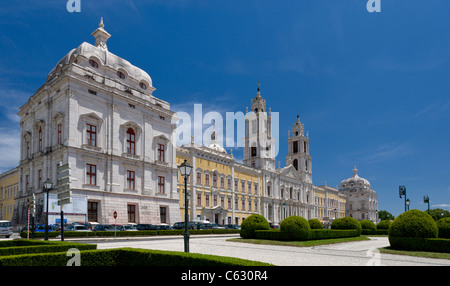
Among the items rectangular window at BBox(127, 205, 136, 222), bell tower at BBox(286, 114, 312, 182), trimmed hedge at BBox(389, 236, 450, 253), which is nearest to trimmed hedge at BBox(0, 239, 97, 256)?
trimmed hedge at BBox(389, 236, 450, 253)

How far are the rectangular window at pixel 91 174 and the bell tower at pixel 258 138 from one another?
43.2 metres

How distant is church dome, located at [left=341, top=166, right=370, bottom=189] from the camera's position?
131 m

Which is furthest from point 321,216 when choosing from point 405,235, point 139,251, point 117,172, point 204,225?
point 139,251

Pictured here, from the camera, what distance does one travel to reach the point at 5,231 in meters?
30.7

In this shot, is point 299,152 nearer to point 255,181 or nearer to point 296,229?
point 255,181

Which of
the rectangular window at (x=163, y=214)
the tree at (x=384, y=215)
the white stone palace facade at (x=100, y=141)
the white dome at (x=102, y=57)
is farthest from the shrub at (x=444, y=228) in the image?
the tree at (x=384, y=215)

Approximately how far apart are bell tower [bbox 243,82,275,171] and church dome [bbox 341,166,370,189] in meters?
66.2

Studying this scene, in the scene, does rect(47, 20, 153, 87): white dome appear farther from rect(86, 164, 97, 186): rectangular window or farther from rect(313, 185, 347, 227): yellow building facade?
rect(313, 185, 347, 227): yellow building facade

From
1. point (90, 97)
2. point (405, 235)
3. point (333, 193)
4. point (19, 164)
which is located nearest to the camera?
point (405, 235)

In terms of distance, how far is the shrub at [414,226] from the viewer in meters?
19.1

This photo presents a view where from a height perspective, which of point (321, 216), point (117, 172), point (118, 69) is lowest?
point (321, 216)

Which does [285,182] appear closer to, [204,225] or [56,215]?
[204,225]

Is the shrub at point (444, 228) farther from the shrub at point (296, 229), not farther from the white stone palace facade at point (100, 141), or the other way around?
the white stone palace facade at point (100, 141)
